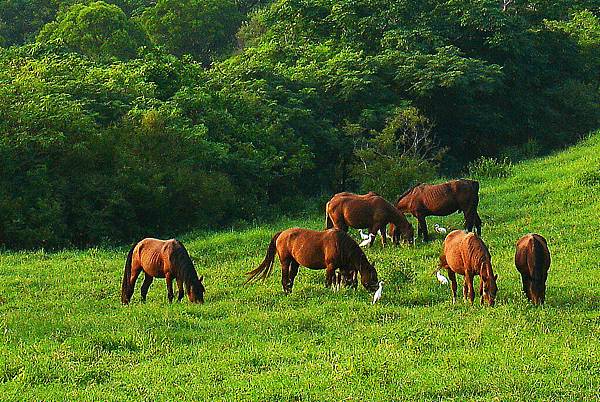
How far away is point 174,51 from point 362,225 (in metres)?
42.1

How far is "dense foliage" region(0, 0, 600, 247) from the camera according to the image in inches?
1016

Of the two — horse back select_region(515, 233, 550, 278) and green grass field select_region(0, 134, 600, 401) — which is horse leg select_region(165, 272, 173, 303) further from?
horse back select_region(515, 233, 550, 278)

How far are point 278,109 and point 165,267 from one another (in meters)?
19.1

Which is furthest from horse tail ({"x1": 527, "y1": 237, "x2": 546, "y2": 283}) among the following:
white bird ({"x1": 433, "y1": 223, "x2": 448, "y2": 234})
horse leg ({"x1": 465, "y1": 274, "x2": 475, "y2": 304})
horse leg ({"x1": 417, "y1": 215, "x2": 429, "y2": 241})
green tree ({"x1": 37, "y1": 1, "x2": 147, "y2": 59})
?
green tree ({"x1": 37, "y1": 1, "x2": 147, "y2": 59})

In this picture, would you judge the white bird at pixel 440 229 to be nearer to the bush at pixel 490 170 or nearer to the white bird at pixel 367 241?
the white bird at pixel 367 241

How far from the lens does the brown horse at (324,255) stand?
15672mm

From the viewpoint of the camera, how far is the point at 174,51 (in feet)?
195

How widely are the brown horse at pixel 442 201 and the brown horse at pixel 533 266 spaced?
22.1 ft

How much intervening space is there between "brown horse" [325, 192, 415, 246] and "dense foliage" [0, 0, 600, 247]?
7.70 m

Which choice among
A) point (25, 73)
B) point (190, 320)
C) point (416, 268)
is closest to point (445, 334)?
point (190, 320)

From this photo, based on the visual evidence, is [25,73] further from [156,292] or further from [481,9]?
[481,9]

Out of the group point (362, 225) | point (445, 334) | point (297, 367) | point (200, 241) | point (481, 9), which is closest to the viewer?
point (297, 367)

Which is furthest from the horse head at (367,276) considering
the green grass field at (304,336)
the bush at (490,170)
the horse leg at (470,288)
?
the bush at (490,170)

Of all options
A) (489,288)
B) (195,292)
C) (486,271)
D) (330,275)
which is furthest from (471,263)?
(195,292)
